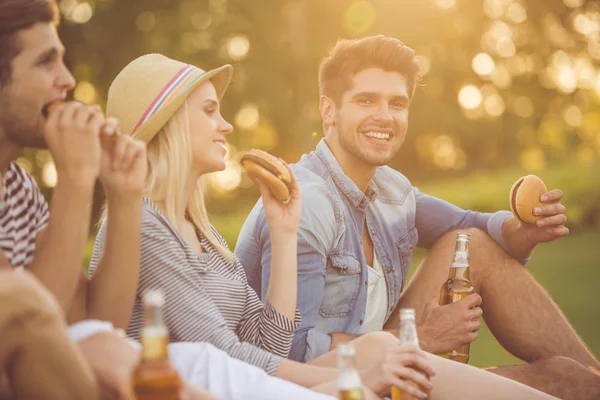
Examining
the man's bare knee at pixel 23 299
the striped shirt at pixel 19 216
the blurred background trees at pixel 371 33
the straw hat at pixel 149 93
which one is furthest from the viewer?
the blurred background trees at pixel 371 33

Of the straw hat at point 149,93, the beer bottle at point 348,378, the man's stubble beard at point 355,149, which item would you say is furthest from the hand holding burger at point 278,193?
the beer bottle at point 348,378

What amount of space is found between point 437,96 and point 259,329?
54.8ft

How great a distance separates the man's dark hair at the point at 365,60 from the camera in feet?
17.0

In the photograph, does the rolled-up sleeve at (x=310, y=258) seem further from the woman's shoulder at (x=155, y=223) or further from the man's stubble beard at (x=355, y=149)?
the woman's shoulder at (x=155, y=223)

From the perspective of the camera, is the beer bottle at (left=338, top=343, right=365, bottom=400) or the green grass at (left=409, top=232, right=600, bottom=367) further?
the green grass at (left=409, top=232, right=600, bottom=367)

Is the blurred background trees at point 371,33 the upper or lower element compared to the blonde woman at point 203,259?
upper

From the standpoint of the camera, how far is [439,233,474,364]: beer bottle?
4445 millimetres

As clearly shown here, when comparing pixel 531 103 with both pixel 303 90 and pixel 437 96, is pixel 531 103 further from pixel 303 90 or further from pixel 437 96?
pixel 303 90

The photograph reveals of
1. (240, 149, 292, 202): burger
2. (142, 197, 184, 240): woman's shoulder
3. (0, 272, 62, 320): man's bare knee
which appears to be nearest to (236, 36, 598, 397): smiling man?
(240, 149, 292, 202): burger

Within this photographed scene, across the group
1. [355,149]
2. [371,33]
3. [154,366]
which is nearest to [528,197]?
[355,149]

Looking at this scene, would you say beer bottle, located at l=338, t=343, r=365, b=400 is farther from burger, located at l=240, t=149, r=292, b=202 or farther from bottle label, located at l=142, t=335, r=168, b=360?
burger, located at l=240, t=149, r=292, b=202

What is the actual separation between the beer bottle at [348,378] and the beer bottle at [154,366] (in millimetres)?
577

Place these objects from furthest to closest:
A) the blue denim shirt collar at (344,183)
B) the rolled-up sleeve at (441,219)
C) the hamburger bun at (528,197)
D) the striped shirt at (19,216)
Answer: the rolled-up sleeve at (441,219), the blue denim shirt collar at (344,183), the hamburger bun at (528,197), the striped shirt at (19,216)

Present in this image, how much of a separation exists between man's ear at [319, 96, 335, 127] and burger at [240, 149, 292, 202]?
4.52 ft
